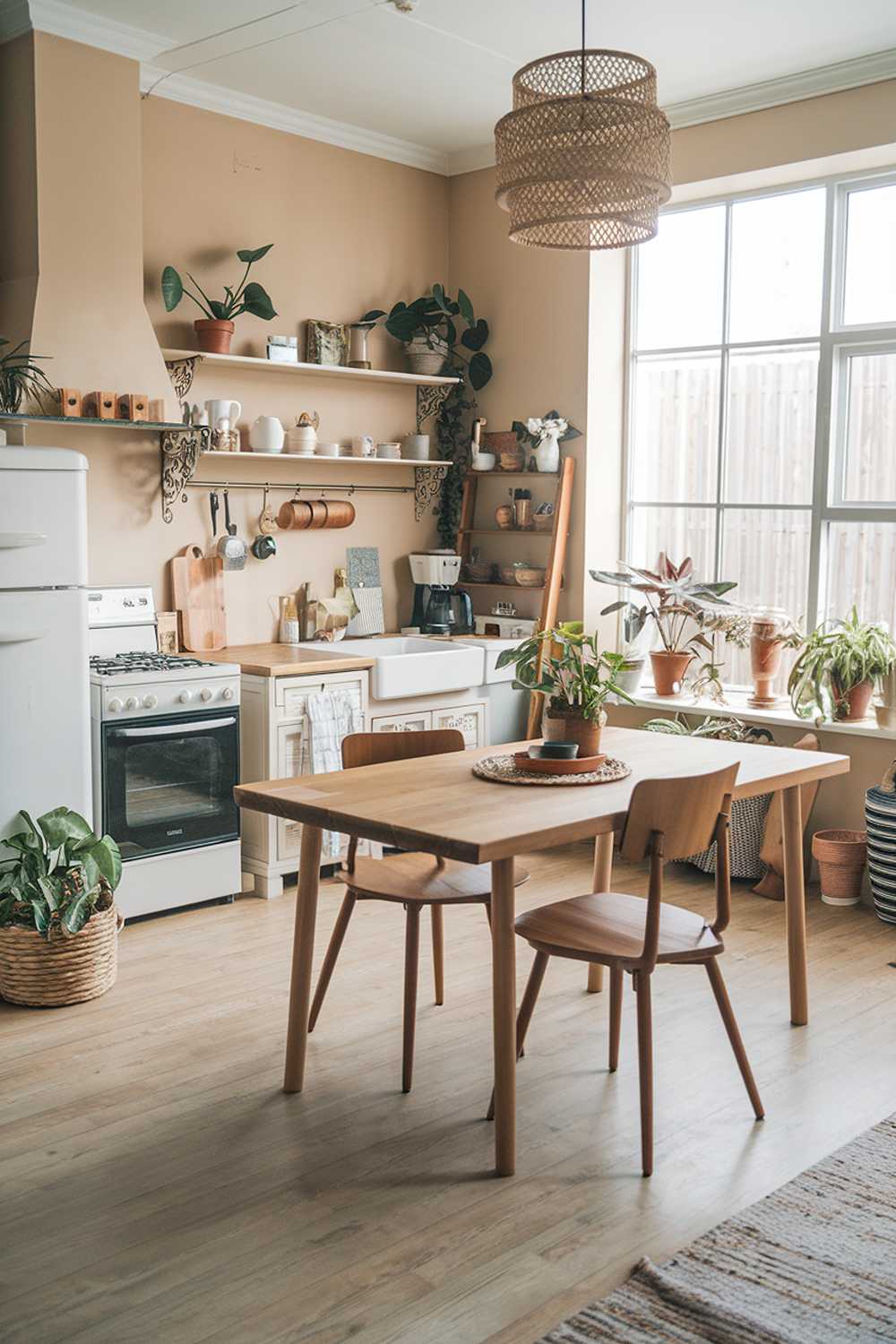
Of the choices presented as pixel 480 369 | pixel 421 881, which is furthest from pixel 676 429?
pixel 421 881

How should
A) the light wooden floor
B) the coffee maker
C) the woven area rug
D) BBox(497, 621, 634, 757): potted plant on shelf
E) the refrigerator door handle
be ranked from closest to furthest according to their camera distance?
the woven area rug → the light wooden floor → BBox(497, 621, 634, 757): potted plant on shelf → the refrigerator door handle → the coffee maker

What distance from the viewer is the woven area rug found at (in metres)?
2.20

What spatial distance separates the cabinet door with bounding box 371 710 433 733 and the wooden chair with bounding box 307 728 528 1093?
1500 mm

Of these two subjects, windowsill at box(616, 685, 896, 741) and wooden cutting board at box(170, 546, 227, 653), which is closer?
windowsill at box(616, 685, 896, 741)

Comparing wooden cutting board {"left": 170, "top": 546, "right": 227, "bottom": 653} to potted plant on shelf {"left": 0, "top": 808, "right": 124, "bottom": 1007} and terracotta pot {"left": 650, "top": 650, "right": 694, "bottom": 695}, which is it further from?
terracotta pot {"left": 650, "top": 650, "right": 694, "bottom": 695}

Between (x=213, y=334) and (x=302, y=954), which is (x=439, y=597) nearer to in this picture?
(x=213, y=334)

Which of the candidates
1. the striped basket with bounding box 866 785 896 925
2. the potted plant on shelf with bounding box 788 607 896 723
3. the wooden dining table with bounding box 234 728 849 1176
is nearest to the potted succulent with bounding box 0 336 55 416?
the wooden dining table with bounding box 234 728 849 1176

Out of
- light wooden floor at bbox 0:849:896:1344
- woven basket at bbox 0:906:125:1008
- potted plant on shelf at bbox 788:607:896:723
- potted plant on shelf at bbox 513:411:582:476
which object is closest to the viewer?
light wooden floor at bbox 0:849:896:1344

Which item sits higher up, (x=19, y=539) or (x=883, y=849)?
(x=19, y=539)

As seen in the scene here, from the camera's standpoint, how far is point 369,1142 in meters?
2.90

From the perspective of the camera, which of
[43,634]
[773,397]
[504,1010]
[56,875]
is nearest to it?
[504,1010]

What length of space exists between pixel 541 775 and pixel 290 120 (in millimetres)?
3471

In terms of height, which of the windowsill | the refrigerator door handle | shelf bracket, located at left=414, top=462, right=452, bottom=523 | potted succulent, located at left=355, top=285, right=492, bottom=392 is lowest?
the windowsill

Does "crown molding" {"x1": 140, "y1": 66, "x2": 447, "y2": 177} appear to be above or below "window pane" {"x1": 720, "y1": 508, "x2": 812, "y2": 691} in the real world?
above
